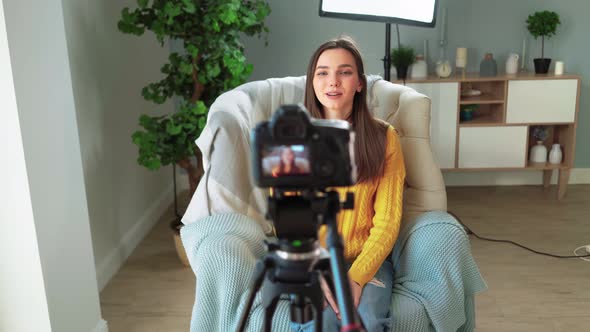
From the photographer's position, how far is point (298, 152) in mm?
812

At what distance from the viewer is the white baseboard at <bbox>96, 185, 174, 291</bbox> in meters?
2.62

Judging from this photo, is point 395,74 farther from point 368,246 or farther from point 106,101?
point 368,246

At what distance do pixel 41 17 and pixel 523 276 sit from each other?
7.15ft

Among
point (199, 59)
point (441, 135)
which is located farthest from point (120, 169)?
point (441, 135)

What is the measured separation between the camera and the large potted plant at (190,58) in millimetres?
2506

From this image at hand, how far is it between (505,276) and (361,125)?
4.31 ft

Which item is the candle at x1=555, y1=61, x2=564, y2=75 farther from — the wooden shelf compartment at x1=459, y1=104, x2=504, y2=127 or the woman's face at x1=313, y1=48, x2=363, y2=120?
the woman's face at x1=313, y1=48, x2=363, y2=120

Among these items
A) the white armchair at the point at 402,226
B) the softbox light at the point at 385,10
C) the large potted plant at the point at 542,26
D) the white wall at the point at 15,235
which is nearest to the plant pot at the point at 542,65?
the large potted plant at the point at 542,26

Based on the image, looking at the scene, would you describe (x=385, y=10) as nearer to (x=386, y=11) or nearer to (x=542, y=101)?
(x=386, y=11)

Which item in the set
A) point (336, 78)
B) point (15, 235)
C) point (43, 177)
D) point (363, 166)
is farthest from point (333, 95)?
point (15, 235)

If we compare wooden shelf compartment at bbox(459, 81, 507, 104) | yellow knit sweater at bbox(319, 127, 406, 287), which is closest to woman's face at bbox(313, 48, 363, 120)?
yellow knit sweater at bbox(319, 127, 406, 287)

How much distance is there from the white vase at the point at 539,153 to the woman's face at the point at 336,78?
224 centimetres

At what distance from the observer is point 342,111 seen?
1.75m

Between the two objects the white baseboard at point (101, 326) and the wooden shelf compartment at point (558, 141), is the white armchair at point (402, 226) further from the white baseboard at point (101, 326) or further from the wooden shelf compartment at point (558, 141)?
the wooden shelf compartment at point (558, 141)
